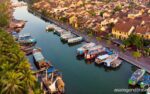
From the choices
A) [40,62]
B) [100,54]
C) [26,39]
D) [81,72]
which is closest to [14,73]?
[40,62]

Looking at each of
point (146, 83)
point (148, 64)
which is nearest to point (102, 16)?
point (148, 64)

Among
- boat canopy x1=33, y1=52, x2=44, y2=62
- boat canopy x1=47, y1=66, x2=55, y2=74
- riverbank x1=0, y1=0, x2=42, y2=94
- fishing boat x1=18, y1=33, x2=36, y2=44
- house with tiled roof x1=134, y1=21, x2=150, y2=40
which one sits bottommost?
fishing boat x1=18, y1=33, x2=36, y2=44

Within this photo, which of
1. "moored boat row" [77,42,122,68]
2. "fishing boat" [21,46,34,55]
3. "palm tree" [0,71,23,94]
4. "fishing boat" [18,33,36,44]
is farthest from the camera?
"fishing boat" [18,33,36,44]

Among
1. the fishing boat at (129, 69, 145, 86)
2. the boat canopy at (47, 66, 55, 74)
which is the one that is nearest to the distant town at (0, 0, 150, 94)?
the fishing boat at (129, 69, 145, 86)

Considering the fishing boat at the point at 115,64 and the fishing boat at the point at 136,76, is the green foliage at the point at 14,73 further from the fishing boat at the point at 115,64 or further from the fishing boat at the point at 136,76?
the fishing boat at the point at 115,64

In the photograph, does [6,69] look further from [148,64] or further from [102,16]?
[102,16]

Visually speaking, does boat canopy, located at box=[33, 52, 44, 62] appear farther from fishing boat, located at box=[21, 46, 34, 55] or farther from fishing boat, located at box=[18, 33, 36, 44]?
fishing boat, located at box=[18, 33, 36, 44]
